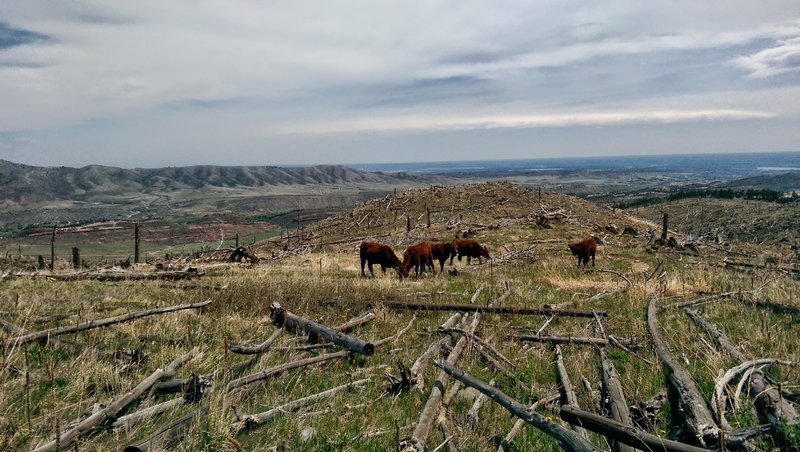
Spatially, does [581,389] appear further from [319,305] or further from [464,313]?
[319,305]

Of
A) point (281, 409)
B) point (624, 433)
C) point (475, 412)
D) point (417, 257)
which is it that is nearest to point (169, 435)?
point (281, 409)

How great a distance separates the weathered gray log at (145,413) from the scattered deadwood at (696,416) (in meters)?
5.33

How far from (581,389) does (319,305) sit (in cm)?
659

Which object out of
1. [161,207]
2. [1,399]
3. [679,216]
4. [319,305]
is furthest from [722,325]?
[161,207]

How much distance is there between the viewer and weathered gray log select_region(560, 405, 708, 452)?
3.59 m

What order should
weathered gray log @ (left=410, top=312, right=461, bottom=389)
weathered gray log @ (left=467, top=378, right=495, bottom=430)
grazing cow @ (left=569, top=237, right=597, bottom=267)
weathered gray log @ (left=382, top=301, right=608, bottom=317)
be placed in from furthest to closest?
grazing cow @ (left=569, top=237, right=597, bottom=267), weathered gray log @ (left=382, top=301, right=608, bottom=317), weathered gray log @ (left=410, top=312, right=461, bottom=389), weathered gray log @ (left=467, top=378, right=495, bottom=430)

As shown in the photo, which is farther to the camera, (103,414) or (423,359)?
(423,359)

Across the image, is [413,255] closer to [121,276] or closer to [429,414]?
[121,276]

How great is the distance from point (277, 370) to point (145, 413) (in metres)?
1.84

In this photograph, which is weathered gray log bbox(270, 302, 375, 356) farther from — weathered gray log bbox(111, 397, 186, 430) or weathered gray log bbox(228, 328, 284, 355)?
weathered gray log bbox(111, 397, 186, 430)

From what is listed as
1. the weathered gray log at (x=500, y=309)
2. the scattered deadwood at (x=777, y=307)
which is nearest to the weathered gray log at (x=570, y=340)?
the weathered gray log at (x=500, y=309)

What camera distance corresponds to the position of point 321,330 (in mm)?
8406

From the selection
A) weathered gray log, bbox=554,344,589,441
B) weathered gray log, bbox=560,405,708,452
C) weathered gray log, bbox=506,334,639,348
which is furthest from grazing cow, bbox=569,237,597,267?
weathered gray log, bbox=560,405,708,452

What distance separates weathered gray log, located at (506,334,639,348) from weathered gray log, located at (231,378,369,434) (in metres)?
3.41
